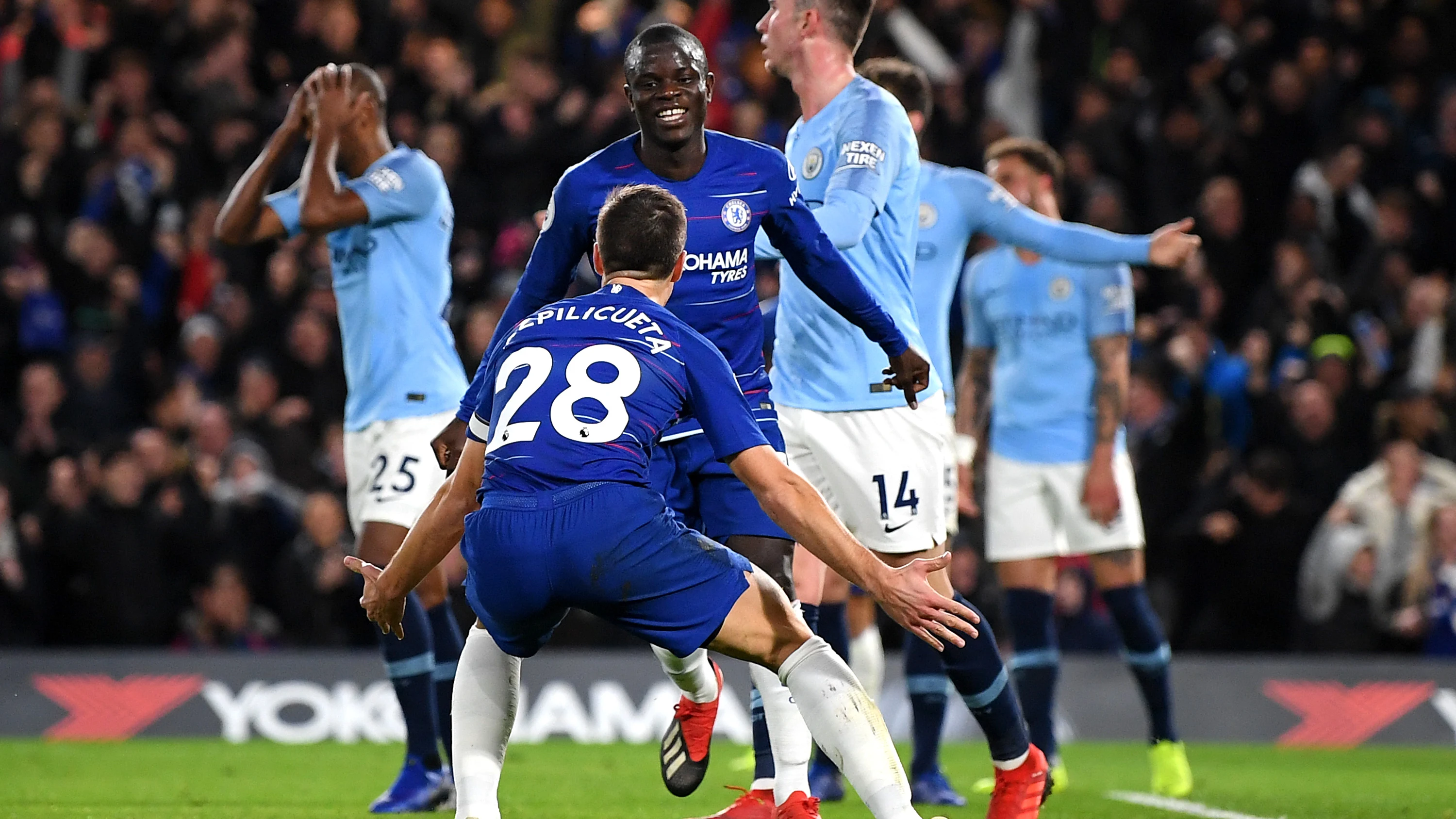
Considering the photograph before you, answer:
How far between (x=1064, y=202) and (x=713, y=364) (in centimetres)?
1102

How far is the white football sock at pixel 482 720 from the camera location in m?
5.19

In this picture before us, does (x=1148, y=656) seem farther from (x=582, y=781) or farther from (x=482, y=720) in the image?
(x=482, y=720)

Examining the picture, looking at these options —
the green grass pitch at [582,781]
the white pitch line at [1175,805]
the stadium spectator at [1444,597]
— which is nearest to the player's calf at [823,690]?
the green grass pitch at [582,781]

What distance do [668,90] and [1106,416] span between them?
375 centimetres

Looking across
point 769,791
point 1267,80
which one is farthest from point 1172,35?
point 769,791

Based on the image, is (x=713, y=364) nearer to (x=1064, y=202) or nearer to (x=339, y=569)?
(x=339, y=569)

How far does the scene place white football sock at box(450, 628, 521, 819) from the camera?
5188 millimetres

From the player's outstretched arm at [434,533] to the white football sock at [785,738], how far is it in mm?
1149

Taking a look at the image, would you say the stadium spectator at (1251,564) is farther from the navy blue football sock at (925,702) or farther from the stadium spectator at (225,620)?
the stadium spectator at (225,620)

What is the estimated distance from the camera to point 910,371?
5.88 metres

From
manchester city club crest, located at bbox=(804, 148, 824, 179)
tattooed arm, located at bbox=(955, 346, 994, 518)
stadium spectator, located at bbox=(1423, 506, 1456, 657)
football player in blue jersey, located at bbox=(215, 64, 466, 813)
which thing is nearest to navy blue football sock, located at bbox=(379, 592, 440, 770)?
football player in blue jersey, located at bbox=(215, 64, 466, 813)

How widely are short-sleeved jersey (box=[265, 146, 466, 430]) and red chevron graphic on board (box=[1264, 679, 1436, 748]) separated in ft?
21.5

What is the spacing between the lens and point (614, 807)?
7379 mm

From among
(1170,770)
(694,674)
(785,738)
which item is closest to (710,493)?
(694,674)
